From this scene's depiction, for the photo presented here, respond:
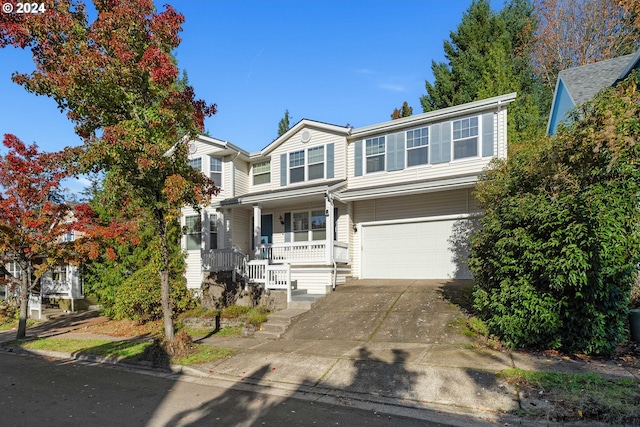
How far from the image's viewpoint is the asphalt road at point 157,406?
209 inches

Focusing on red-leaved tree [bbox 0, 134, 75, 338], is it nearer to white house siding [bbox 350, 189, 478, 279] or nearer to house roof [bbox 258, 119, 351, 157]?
house roof [bbox 258, 119, 351, 157]

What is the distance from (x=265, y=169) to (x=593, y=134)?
515 inches

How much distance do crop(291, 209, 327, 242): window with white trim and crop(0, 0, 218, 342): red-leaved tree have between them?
7047 millimetres

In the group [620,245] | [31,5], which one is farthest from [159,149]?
[620,245]

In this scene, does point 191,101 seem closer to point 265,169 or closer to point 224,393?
point 224,393

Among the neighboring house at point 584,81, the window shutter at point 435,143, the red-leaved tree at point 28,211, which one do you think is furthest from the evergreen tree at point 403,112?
the red-leaved tree at point 28,211

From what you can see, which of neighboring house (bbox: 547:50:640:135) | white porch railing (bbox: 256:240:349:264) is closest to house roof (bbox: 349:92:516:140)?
neighboring house (bbox: 547:50:640:135)

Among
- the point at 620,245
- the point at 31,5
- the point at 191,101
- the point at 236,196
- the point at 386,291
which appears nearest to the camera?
the point at 620,245

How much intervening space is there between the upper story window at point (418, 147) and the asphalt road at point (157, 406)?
10.0m

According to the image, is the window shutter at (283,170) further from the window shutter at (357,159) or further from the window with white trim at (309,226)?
the window shutter at (357,159)

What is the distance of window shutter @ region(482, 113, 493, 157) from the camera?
42.0 feet

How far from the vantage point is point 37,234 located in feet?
41.9

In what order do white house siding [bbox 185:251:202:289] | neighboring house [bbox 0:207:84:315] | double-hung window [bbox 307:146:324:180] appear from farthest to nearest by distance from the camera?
neighboring house [bbox 0:207:84:315] → white house siding [bbox 185:251:202:289] → double-hung window [bbox 307:146:324:180]

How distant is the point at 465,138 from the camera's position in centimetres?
Result: 1327
